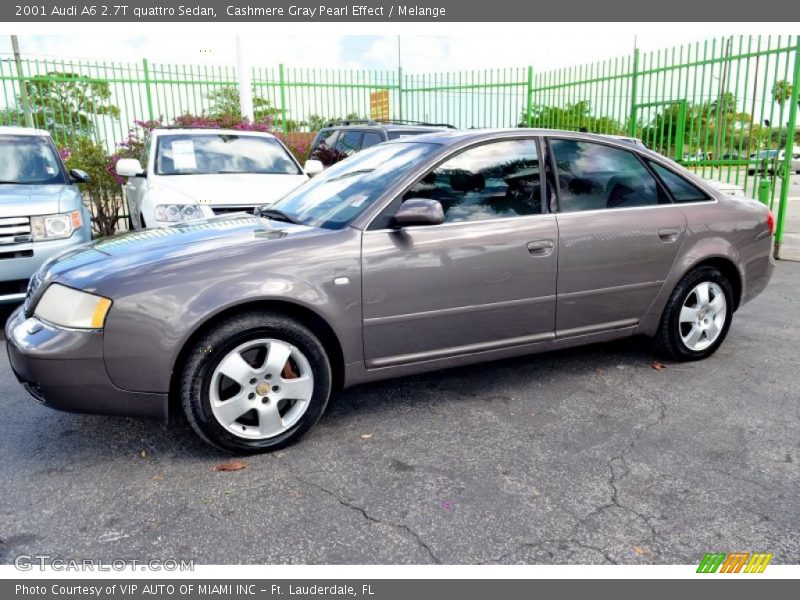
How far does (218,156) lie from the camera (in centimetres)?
→ 705

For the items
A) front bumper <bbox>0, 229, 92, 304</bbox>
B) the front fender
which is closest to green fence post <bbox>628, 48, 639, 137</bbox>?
the front fender

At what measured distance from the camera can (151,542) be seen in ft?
8.17

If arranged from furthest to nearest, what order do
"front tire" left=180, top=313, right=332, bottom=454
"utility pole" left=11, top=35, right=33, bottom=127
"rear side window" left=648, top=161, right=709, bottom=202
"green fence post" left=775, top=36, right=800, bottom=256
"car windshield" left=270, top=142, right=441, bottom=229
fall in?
1. "utility pole" left=11, top=35, right=33, bottom=127
2. "green fence post" left=775, top=36, right=800, bottom=256
3. "rear side window" left=648, top=161, right=709, bottom=202
4. "car windshield" left=270, top=142, right=441, bottom=229
5. "front tire" left=180, top=313, right=332, bottom=454

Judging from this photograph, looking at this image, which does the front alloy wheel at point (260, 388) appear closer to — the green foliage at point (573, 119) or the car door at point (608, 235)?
the car door at point (608, 235)

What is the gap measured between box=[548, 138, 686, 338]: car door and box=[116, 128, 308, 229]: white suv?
10.4 ft

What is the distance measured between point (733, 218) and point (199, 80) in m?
10.8

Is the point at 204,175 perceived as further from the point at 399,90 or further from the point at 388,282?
the point at 399,90

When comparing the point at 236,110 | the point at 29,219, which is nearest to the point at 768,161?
the point at 29,219

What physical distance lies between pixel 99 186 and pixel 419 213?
26.5 ft

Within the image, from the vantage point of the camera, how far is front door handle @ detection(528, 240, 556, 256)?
12.1 feet

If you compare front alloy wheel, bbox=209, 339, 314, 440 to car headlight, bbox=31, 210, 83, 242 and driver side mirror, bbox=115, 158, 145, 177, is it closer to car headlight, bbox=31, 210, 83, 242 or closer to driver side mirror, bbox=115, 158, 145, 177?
car headlight, bbox=31, 210, 83, 242

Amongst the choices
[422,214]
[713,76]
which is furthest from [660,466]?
[713,76]

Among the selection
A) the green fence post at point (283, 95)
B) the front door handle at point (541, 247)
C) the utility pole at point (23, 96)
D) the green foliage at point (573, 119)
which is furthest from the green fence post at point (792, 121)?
the utility pole at point (23, 96)
